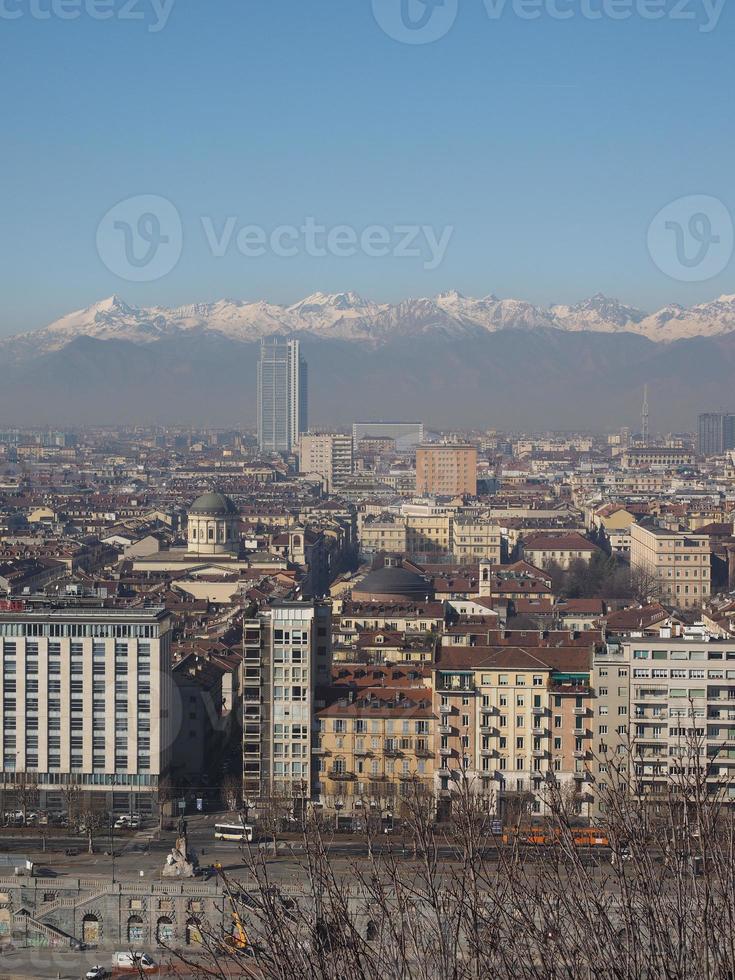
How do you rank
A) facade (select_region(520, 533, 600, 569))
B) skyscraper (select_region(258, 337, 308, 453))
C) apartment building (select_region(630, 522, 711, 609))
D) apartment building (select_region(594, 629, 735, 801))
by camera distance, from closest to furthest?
apartment building (select_region(594, 629, 735, 801)) → apartment building (select_region(630, 522, 711, 609)) → facade (select_region(520, 533, 600, 569)) → skyscraper (select_region(258, 337, 308, 453))

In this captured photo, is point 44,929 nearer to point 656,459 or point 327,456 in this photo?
point 327,456

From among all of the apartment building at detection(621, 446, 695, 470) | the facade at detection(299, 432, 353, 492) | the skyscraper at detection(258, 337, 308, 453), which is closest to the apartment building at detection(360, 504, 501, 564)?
the facade at detection(299, 432, 353, 492)

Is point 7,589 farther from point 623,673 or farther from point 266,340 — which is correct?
point 266,340

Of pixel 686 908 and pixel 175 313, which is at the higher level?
pixel 175 313

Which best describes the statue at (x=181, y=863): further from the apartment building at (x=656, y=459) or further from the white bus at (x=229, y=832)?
the apartment building at (x=656, y=459)

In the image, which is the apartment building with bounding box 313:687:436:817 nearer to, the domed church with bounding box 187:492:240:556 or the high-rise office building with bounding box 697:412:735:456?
the domed church with bounding box 187:492:240:556

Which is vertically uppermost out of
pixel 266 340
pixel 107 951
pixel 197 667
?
pixel 266 340

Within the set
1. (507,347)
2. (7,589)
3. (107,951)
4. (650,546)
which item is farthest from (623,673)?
(507,347)
